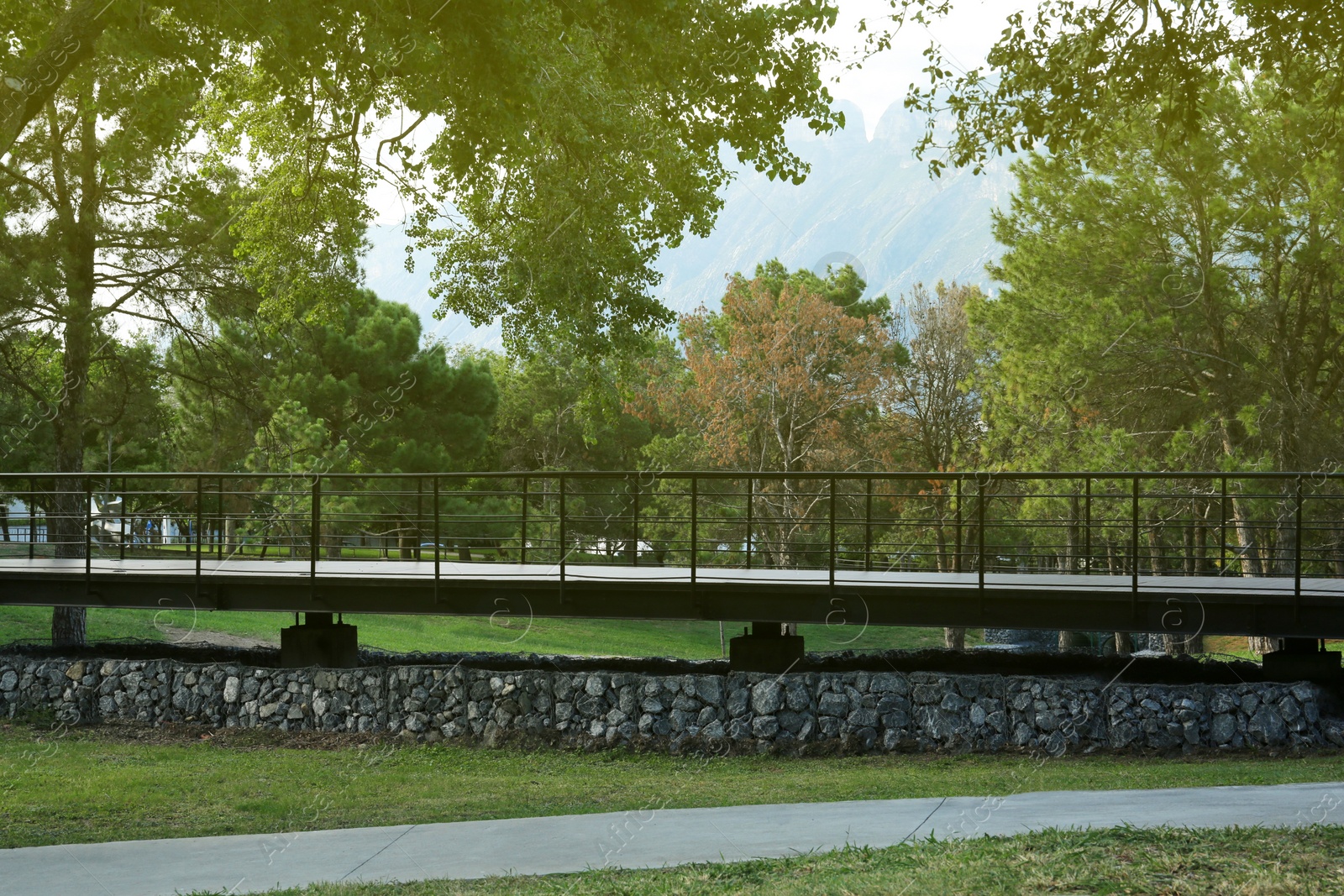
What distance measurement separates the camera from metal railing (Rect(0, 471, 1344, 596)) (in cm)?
1479

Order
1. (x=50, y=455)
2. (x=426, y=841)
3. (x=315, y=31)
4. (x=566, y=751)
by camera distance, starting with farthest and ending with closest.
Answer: (x=50, y=455) < (x=566, y=751) < (x=315, y=31) < (x=426, y=841)

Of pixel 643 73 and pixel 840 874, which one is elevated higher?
pixel 643 73

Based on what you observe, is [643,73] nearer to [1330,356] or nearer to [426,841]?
[426,841]

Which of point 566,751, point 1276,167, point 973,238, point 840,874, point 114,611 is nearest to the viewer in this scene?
point 840,874

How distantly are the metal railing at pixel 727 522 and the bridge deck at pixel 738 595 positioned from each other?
322mm

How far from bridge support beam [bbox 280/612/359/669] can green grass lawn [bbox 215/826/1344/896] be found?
24.2 ft

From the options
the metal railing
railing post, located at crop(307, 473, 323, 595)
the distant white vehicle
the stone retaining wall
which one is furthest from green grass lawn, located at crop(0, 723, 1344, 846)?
the distant white vehicle

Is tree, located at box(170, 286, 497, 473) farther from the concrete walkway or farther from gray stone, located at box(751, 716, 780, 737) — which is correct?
the concrete walkway

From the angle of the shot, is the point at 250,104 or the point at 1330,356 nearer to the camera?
the point at 250,104

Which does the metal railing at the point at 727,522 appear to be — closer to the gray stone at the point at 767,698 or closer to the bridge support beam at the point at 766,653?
the bridge support beam at the point at 766,653

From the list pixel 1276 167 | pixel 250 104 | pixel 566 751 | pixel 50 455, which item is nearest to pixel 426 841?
pixel 566 751

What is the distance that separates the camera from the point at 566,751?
1141 centimetres

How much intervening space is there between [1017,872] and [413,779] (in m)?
5.95

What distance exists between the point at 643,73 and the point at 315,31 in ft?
13.2
